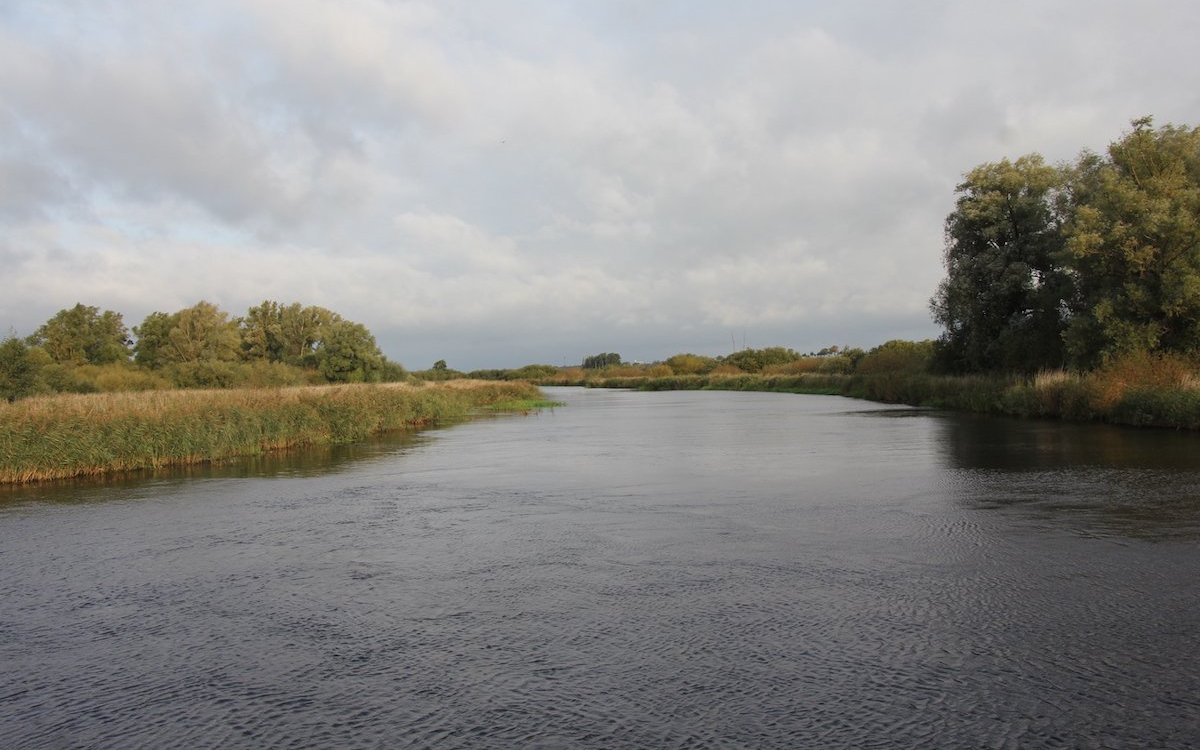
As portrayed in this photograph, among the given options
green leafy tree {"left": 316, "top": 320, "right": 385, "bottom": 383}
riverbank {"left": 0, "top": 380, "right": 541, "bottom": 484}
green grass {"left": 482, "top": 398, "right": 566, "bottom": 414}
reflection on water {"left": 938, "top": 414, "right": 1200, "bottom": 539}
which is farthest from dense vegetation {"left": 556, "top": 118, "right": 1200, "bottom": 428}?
green leafy tree {"left": 316, "top": 320, "right": 385, "bottom": 383}

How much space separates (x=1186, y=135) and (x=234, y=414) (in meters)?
35.4

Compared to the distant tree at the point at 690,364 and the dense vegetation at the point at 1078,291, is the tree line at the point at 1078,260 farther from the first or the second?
the distant tree at the point at 690,364

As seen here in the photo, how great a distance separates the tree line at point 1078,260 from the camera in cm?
2706

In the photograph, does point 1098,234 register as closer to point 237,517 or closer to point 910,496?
point 910,496

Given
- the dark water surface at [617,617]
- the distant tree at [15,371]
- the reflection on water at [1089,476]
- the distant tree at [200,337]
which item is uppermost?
the distant tree at [200,337]

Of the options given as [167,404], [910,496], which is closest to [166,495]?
[167,404]

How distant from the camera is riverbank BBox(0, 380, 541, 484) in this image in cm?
1761

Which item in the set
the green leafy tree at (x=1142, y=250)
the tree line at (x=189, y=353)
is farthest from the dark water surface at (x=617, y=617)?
the tree line at (x=189, y=353)

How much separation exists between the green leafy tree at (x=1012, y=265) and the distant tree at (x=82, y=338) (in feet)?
176

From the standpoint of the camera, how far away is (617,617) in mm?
6887

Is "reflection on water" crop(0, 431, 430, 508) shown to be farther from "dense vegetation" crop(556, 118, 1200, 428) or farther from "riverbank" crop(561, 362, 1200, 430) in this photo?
"dense vegetation" crop(556, 118, 1200, 428)

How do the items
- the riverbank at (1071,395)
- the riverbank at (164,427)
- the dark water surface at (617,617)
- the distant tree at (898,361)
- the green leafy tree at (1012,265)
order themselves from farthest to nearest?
the distant tree at (898,361)
the green leafy tree at (1012,265)
the riverbank at (1071,395)
the riverbank at (164,427)
the dark water surface at (617,617)

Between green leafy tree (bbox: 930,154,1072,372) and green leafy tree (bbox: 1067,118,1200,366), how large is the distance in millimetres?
5402

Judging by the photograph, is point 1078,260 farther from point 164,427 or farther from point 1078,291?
point 164,427
